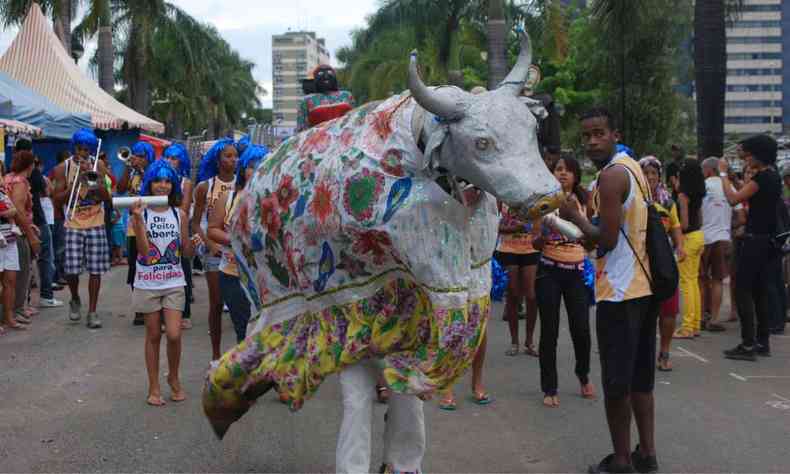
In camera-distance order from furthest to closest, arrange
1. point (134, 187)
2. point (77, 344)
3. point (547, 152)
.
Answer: point (134, 187) < point (77, 344) < point (547, 152)

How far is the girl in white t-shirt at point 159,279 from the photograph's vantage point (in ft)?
20.6

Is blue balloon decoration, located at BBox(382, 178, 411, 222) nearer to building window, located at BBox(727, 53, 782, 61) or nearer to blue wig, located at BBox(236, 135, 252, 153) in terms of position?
blue wig, located at BBox(236, 135, 252, 153)

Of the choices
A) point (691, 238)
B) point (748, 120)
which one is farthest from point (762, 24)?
point (691, 238)

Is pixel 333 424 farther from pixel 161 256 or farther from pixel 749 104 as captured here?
pixel 749 104

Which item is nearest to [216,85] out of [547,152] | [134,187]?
[134,187]

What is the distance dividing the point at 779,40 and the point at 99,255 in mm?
137093

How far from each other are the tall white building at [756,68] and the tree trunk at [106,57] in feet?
379

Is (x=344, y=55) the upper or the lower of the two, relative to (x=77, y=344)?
upper

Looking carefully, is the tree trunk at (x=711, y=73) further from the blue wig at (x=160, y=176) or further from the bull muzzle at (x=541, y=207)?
the bull muzzle at (x=541, y=207)

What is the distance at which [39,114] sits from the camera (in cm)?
1434

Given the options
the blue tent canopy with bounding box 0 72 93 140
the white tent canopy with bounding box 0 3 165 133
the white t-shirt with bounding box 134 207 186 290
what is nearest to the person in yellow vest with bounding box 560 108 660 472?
the white t-shirt with bounding box 134 207 186 290

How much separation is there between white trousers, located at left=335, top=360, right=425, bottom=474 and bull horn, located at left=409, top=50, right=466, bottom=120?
1296mm

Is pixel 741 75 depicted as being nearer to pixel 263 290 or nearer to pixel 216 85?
pixel 216 85

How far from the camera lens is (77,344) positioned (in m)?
8.57
